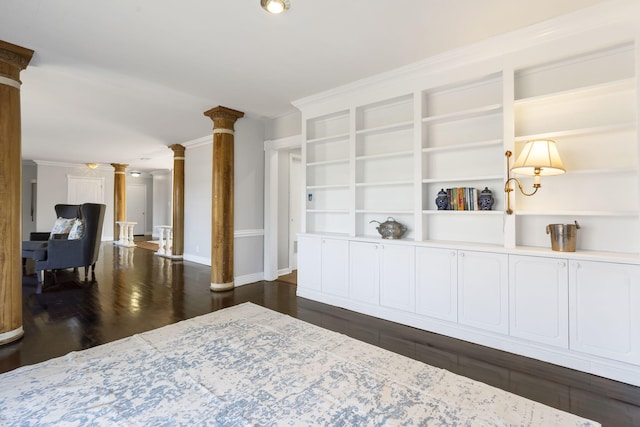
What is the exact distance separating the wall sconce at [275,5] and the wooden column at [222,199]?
242 centimetres

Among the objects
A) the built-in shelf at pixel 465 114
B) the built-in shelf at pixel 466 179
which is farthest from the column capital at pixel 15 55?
the built-in shelf at pixel 466 179

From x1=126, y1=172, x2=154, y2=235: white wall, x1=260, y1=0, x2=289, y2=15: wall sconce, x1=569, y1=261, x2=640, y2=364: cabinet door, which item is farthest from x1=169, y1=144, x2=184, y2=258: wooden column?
x1=569, y1=261, x2=640, y2=364: cabinet door

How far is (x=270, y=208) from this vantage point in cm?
500

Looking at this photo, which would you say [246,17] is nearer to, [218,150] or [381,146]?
[381,146]

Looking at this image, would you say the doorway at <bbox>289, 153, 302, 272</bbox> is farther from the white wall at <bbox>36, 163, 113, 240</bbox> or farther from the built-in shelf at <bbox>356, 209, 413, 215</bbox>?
the white wall at <bbox>36, 163, 113, 240</bbox>

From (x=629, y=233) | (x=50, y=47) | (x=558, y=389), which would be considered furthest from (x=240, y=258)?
(x=629, y=233)

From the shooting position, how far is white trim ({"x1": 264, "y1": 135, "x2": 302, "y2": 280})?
498 centimetres

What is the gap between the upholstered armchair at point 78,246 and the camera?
4641 millimetres

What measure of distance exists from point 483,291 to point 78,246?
572cm

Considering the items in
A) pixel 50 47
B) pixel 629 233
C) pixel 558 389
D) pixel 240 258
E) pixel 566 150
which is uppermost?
pixel 50 47

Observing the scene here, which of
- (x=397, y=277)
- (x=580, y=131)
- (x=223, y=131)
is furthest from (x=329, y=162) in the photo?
(x=580, y=131)

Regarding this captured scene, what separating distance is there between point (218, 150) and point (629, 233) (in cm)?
452

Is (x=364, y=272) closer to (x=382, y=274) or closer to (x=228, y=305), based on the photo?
(x=382, y=274)

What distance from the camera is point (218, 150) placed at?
14.8 feet
